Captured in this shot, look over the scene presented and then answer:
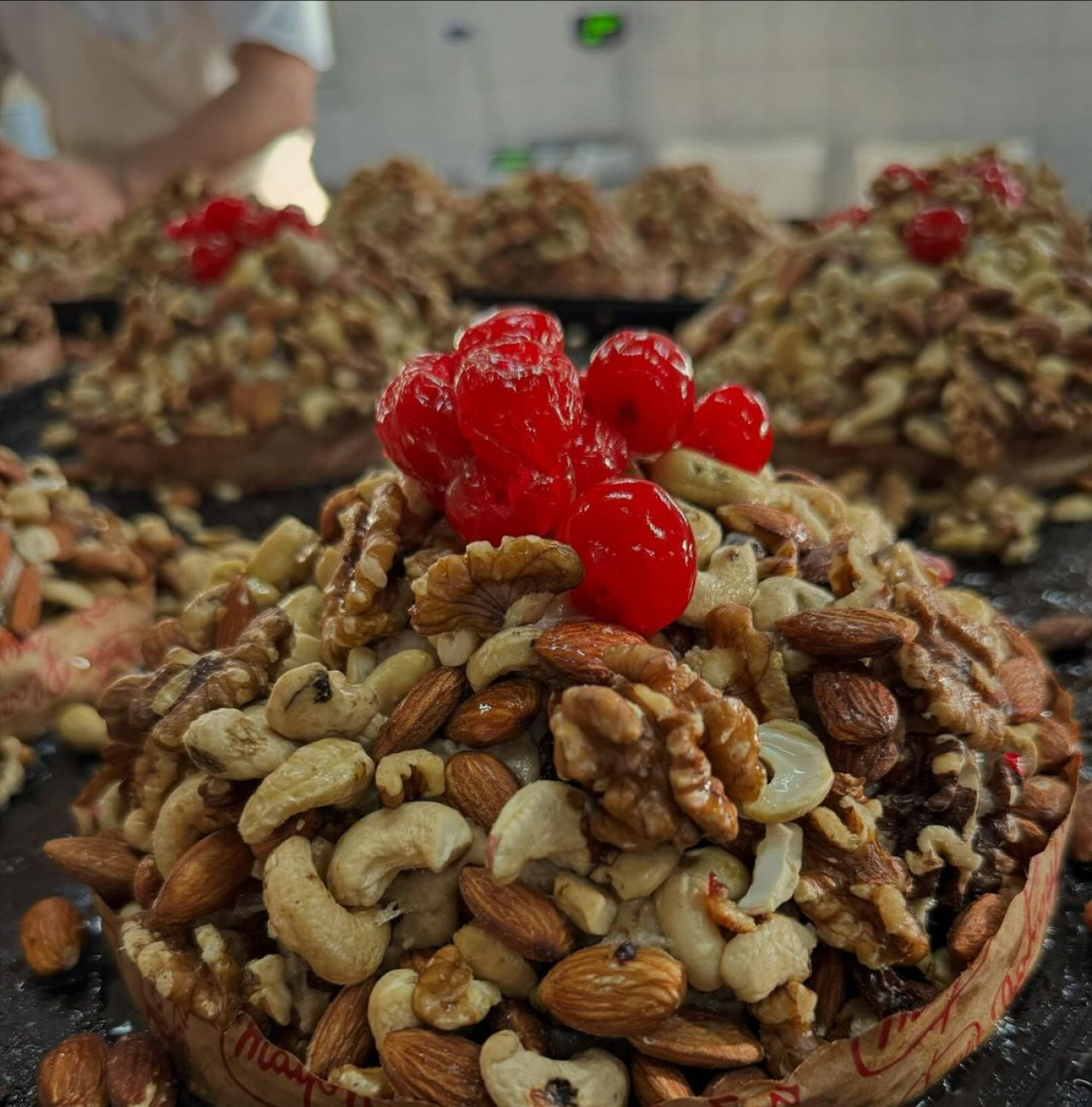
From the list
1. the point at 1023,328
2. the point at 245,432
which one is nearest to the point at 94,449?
the point at 245,432

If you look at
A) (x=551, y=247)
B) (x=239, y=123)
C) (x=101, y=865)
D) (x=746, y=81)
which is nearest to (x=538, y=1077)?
(x=101, y=865)

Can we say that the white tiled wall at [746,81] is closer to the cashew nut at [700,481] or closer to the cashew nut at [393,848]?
the cashew nut at [700,481]

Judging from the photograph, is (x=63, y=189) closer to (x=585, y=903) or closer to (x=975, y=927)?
(x=585, y=903)


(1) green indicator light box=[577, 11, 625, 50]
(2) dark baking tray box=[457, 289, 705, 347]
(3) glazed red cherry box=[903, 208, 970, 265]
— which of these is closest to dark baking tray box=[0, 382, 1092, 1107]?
(3) glazed red cherry box=[903, 208, 970, 265]

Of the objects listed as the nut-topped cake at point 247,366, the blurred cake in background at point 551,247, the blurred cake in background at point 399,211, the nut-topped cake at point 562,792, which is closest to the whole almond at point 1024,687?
the nut-topped cake at point 562,792

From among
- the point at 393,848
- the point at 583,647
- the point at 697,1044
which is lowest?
the point at 697,1044
